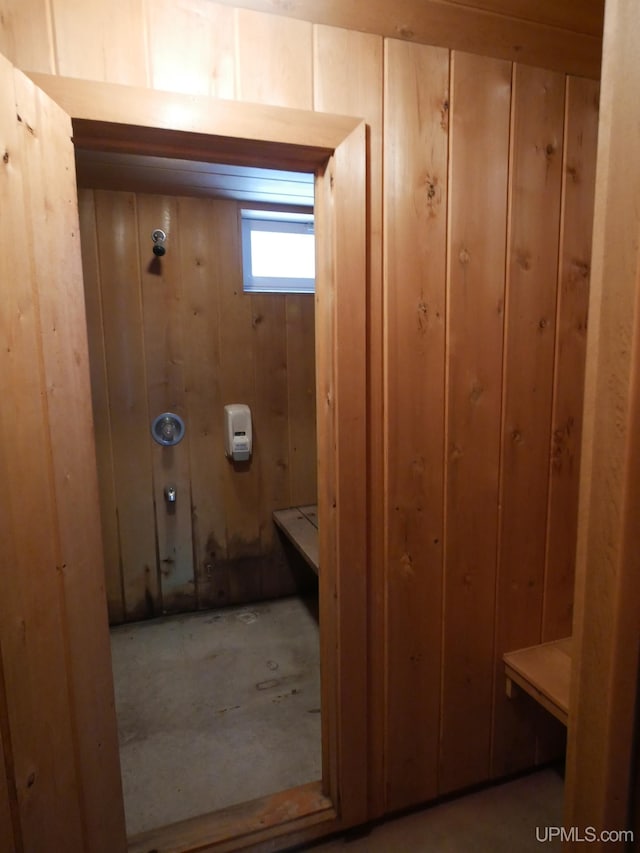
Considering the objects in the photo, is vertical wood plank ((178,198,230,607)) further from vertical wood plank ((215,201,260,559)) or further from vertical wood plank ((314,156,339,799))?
vertical wood plank ((314,156,339,799))

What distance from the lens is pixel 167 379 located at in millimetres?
2578

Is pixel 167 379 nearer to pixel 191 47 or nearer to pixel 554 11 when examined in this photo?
pixel 191 47

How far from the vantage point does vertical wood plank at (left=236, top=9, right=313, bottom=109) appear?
3.71 ft

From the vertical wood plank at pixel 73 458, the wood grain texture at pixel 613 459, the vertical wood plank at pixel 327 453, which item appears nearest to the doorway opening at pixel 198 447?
the vertical wood plank at pixel 327 453

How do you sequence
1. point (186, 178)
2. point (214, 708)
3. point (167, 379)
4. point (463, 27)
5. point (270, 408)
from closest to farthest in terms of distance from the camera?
1. point (463, 27)
2. point (214, 708)
3. point (186, 178)
4. point (167, 379)
5. point (270, 408)

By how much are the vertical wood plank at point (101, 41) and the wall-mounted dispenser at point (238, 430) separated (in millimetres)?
1729

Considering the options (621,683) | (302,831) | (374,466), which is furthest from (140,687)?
(621,683)

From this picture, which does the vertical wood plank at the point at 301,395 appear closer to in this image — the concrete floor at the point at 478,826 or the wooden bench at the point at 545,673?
the wooden bench at the point at 545,673

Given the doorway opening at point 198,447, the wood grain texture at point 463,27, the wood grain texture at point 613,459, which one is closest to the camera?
the wood grain texture at point 613,459

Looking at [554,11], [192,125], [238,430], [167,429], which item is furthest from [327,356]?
[167,429]

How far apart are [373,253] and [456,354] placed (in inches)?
14.9

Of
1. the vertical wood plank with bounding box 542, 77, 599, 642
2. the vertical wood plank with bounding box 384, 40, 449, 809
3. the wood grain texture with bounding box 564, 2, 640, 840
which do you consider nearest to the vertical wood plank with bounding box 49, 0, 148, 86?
the vertical wood plank with bounding box 384, 40, 449, 809

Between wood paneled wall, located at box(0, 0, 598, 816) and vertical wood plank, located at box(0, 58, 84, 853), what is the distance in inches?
19.5

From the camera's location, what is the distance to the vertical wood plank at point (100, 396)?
2.36 m
